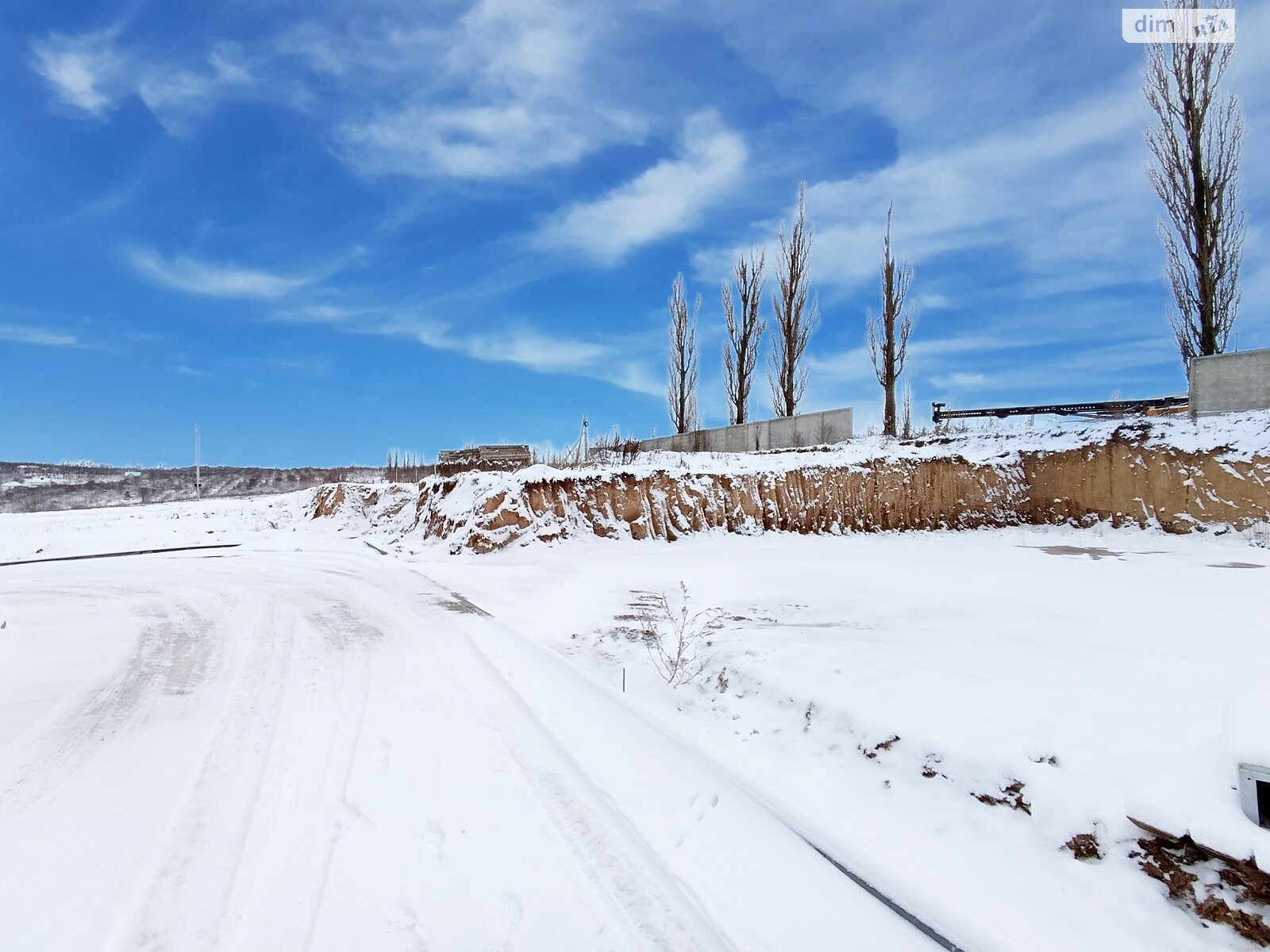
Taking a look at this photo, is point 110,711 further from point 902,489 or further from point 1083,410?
point 1083,410

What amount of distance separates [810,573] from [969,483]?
10.0m

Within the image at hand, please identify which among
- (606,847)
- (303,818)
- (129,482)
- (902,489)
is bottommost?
(606,847)

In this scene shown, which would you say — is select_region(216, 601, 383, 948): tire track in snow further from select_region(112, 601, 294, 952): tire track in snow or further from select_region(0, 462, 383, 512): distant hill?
select_region(0, 462, 383, 512): distant hill

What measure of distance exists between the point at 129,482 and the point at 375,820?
54792 millimetres

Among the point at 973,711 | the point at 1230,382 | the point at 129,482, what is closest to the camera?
the point at 973,711

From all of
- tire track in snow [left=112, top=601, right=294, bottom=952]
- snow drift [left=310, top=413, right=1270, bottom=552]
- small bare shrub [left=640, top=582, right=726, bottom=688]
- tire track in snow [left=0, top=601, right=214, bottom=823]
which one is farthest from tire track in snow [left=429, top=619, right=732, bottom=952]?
snow drift [left=310, top=413, right=1270, bottom=552]

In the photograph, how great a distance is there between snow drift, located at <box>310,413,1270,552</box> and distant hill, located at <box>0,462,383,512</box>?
2451 cm

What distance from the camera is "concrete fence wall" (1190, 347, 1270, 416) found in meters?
15.0

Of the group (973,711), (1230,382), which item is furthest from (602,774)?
(1230,382)

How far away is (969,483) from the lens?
723 inches

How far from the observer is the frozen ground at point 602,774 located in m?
2.55

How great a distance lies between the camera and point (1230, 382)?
606 inches

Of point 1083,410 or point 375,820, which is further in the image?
point 1083,410

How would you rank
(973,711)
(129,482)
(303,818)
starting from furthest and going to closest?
(129,482)
(973,711)
(303,818)
